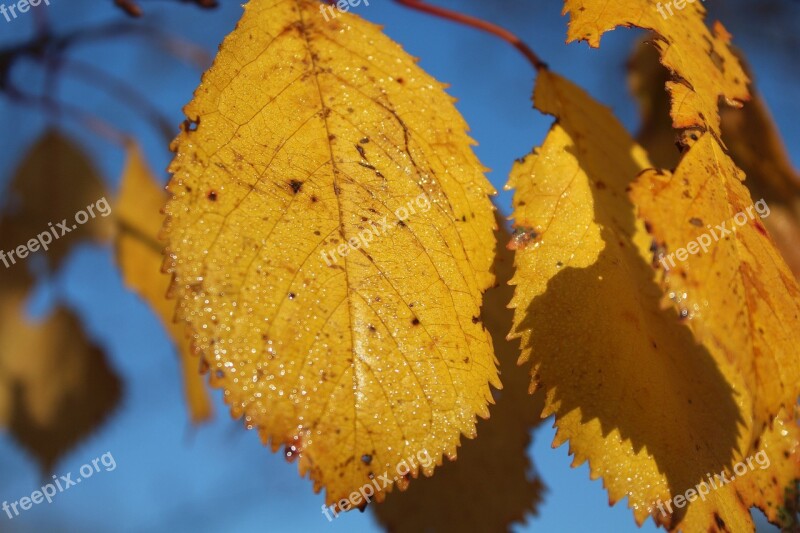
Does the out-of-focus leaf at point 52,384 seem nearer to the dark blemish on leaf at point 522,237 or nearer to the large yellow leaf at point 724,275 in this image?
the dark blemish on leaf at point 522,237

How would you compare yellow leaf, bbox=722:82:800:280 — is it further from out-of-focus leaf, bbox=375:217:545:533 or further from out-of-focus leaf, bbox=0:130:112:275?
out-of-focus leaf, bbox=0:130:112:275

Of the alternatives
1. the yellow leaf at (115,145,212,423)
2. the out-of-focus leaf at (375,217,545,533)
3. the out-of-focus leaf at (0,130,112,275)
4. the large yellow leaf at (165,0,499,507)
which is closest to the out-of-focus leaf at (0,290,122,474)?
the out-of-focus leaf at (0,130,112,275)

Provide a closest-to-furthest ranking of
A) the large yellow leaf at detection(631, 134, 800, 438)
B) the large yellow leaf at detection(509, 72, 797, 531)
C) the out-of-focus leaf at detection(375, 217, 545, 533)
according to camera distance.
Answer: the large yellow leaf at detection(631, 134, 800, 438) → the large yellow leaf at detection(509, 72, 797, 531) → the out-of-focus leaf at detection(375, 217, 545, 533)

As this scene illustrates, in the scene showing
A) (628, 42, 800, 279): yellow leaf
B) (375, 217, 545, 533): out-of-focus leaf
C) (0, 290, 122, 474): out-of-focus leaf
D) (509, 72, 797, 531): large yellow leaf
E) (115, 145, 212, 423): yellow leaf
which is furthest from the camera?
(0, 290, 122, 474): out-of-focus leaf

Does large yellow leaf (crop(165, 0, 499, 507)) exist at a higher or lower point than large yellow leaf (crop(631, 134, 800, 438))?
higher

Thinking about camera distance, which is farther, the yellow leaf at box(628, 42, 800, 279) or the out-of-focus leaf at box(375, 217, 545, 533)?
the yellow leaf at box(628, 42, 800, 279)

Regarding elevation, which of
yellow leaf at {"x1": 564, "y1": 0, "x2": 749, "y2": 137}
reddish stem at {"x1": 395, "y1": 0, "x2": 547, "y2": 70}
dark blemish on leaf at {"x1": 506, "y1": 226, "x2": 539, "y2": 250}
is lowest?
dark blemish on leaf at {"x1": 506, "y1": 226, "x2": 539, "y2": 250}

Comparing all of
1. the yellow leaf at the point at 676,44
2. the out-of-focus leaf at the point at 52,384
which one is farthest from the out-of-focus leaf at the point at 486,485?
the out-of-focus leaf at the point at 52,384
